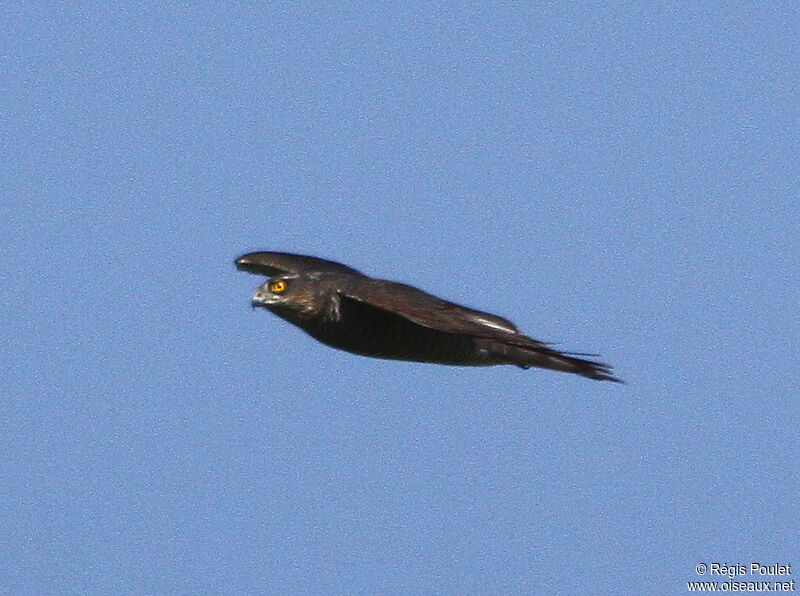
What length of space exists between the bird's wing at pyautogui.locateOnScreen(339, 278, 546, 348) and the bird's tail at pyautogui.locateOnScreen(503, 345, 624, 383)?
205mm

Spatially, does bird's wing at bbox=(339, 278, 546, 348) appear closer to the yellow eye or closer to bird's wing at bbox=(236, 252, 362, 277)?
the yellow eye

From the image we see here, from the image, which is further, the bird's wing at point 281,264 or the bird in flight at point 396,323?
the bird's wing at point 281,264

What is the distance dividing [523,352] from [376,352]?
147cm

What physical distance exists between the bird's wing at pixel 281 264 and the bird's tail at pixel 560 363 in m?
2.58

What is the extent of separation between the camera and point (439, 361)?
1894 cm

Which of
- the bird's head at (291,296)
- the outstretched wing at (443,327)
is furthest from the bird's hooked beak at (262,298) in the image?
the outstretched wing at (443,327)

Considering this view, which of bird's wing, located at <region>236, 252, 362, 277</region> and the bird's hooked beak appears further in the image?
bird's wing, located at <region>236, 252, 362, 277</region>

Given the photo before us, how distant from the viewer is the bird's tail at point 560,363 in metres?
17.6

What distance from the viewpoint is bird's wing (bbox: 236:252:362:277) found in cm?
2053

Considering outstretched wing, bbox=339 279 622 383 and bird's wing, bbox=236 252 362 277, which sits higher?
bird's wing, bbox=236 252 362 277

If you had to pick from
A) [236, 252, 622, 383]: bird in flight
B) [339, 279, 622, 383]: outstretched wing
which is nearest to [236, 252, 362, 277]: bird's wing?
[236, 252, 622, 383]: bird in flight

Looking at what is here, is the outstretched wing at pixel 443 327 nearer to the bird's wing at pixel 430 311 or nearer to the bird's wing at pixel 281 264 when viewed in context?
the bird's wing at pixel 430 311

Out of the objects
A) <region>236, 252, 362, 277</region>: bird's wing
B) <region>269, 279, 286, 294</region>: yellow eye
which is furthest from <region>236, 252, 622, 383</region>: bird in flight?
<region>236, 252, 362, 277</region>: bird's wing

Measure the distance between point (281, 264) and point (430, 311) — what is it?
11.0 feet
